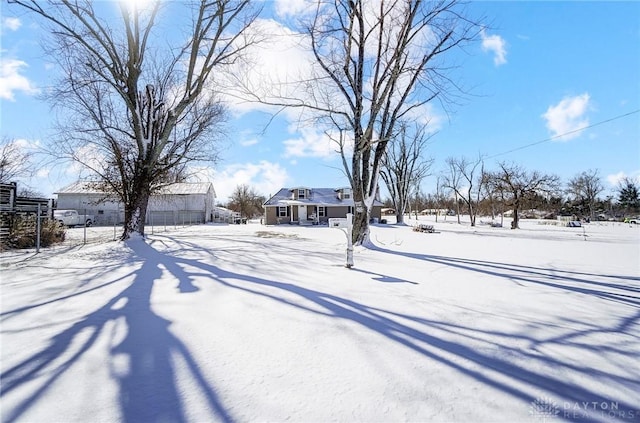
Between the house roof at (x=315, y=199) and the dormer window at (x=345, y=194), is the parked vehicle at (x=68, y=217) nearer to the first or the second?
the house roof at (x=315, y=199)

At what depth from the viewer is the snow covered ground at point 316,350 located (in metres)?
1.84

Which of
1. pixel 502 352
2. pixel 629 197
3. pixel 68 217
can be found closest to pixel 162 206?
pixel 68 217

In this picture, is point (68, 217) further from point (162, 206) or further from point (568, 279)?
point (568, 279)

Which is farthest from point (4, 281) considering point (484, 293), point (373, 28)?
point (373, 28)

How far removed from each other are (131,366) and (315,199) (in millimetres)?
32148

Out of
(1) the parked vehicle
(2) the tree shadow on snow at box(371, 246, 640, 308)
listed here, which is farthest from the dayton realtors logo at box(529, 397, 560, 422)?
(1) the parked vehicle

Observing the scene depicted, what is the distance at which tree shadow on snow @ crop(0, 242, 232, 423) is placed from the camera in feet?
5.88

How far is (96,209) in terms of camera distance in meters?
36.8

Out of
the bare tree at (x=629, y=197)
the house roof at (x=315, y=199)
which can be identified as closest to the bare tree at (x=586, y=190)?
the bare tree at (x=629, y=197)

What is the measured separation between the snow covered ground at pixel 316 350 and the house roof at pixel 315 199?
90.4 ft

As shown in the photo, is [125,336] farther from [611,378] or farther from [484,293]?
[484,293]

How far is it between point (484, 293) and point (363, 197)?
23.2ft

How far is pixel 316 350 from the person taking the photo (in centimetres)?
260

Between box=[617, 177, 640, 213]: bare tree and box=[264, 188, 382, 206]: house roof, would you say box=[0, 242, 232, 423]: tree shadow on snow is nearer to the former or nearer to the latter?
box=[264, 188, 382, 206]: house roof
